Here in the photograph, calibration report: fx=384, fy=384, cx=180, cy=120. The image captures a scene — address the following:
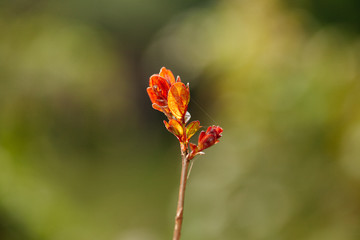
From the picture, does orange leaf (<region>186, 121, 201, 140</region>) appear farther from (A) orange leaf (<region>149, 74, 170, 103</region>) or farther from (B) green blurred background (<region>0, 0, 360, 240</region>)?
(B) green blurred background (<region>0, 0, 360, 240</region>)

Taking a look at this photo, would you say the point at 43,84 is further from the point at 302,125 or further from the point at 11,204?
the point at 302,125

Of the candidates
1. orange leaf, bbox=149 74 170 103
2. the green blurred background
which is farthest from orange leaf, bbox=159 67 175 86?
the green blurred background

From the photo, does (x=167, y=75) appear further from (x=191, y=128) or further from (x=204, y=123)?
(x=204, y=123)

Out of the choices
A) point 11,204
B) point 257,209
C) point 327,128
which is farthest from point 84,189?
point 327,128

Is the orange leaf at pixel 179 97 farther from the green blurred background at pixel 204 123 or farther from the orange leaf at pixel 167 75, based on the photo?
the green blurred background at pixel 204 123

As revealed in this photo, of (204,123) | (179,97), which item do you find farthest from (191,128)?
(204,123)

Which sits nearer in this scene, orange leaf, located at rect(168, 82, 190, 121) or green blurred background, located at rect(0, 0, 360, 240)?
orange leaf, located at rect(168, 82, 190, 121)
